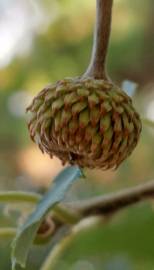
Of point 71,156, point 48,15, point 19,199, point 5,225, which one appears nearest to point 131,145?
point 71,156

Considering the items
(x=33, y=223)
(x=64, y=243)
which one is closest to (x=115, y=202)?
(x=64, y=243)

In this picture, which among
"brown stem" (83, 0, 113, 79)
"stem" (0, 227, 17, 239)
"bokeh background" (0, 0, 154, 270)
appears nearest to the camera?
"brown stem" (83, 0, 113, 79)

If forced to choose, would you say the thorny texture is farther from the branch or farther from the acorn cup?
the branch

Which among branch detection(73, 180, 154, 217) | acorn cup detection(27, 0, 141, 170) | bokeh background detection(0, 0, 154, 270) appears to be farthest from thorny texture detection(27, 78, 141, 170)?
bokeh background detection(0, 0, 154, 270)

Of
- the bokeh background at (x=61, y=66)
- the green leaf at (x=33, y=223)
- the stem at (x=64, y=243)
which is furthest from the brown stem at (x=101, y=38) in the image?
the bokeh background at (x=61, y=66)

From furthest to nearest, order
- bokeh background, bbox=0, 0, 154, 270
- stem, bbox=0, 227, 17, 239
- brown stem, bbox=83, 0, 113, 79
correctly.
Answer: bokeh background, bbox=0, 0, 154, 270 → stem, bbox=0, 227, 17, 239 → brown stem, bbox=83, 0, 113, 79

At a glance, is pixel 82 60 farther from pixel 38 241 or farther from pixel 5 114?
pixel 38 241

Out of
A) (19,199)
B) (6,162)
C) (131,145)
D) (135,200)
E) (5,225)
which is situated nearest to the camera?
(131,145)

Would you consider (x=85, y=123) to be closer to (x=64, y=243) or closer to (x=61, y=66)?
(x=64, y=243)
